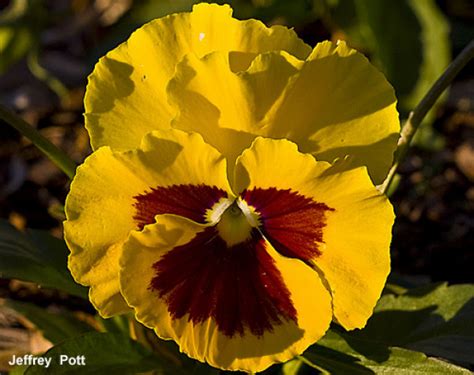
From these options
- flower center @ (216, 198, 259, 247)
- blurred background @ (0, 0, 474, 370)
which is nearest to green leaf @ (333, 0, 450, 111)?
blurred background @ (0, 0, 474, 370)

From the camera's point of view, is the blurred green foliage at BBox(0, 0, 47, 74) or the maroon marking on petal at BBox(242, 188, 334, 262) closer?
the maroon marking on petal at BBox(242, 188, 334, 262)

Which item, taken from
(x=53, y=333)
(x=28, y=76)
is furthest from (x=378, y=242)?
(x=28, y=76)

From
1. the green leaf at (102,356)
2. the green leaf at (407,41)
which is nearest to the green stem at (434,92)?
the green leaf at (102,356)

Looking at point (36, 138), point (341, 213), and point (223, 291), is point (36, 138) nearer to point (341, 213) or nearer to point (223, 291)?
point (223, 291)

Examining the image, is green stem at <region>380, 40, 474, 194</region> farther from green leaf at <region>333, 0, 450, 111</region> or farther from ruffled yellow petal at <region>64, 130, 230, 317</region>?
green leaf at <region>333, 0, 450, 111</region>

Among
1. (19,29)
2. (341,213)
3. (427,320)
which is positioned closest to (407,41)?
(19,29)

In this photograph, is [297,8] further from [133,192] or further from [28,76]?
[133,192]
